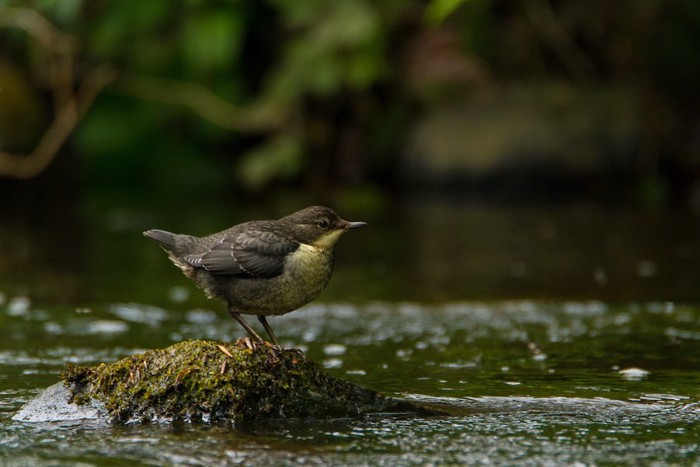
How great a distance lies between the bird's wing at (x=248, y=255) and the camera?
4.73 metres

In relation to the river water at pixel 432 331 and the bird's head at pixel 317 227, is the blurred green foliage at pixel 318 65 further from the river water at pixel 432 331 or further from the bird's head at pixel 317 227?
the bird's head at pixel 317 227

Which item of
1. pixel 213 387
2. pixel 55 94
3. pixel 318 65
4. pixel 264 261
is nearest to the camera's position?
pixel 213 387

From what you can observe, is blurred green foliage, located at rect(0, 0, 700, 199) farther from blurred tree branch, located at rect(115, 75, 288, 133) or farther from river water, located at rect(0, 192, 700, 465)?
river water, located at rect(0, 192, 700, 465)

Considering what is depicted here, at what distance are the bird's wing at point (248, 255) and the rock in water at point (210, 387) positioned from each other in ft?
1.37

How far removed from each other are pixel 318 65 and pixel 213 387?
32.9 feet

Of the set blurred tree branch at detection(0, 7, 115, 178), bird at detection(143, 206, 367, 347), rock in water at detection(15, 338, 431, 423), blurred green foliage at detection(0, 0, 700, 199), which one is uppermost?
blurred green foliage at detection(0, 0, 700, 199)

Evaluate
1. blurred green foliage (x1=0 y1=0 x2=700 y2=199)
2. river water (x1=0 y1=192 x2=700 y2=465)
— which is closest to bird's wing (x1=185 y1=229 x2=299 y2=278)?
river water (x1=0 y1=192 x2=700 y2=465)

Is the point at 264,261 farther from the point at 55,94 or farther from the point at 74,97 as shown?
the point at 74,97

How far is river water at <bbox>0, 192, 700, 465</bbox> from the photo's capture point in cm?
393

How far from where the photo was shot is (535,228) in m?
11.7

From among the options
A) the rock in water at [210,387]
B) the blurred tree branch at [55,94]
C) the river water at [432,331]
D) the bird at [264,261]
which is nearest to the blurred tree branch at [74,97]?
the blurred tree branch at [55,94]

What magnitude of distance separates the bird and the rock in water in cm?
23

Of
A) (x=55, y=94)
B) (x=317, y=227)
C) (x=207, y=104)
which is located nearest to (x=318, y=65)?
(x=207, y=104)

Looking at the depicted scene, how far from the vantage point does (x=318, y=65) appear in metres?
13.9
